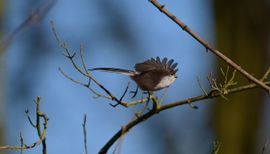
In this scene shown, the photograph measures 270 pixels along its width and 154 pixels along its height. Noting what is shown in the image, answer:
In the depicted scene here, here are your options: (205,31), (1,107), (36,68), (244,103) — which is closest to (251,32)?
(244,103)

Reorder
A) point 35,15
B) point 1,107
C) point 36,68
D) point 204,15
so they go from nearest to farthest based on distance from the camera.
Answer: point 35,15
point 1,107
point 204,15
point 36,68

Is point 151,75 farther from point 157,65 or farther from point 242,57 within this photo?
point 242,57

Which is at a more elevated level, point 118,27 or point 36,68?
point 118,27

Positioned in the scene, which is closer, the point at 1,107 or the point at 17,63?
the point at 1,107

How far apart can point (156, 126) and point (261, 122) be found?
2.16 metres

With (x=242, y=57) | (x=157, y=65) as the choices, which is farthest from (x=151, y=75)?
(x=242, y=57)

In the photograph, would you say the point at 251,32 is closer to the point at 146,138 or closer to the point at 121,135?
the point at 146,138

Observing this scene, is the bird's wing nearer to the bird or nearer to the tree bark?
the bird

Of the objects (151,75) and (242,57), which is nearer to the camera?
(151,75)

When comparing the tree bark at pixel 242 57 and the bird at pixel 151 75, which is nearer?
the bird at pixel 151 75

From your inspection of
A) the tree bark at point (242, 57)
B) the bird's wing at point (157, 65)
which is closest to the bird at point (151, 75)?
the bird's wing at point (157, 65)

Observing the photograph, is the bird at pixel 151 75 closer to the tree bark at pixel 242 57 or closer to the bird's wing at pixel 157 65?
the bird's wing at pixel 157 65

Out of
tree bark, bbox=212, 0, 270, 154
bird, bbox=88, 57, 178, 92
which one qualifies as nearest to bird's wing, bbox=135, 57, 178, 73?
bird, bbox=88, 57, 178, 92

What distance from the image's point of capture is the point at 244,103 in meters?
3.92
